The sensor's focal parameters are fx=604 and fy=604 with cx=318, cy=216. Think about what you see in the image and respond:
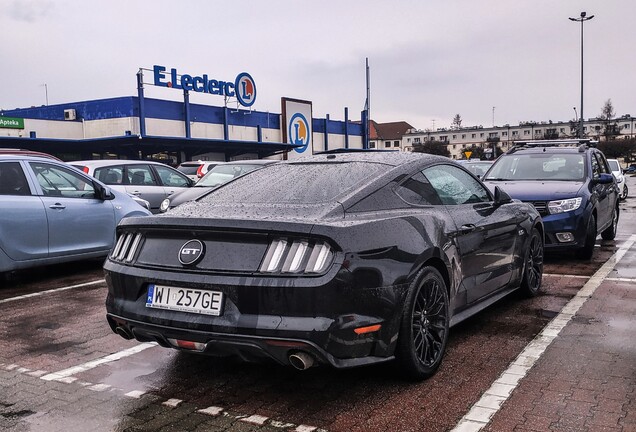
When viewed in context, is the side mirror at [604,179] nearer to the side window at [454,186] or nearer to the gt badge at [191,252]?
the side window at [454,186]

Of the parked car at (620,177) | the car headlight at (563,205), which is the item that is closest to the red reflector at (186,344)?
the car headlight at (563,205)

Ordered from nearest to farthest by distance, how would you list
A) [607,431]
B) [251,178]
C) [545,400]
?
1. [607,431]
2. [545,400]
3. [251,178]

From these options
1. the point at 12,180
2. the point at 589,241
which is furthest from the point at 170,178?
the point at 589,241

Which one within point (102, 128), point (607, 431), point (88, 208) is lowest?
point (607, 431)

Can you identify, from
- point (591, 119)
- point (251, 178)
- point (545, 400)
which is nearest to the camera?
point (545, 400)

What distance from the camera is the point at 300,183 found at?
423 centimetres

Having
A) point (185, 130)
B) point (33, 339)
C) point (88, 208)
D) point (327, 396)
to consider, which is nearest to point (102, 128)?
point (185, 130)

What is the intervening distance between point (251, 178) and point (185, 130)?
103 ft

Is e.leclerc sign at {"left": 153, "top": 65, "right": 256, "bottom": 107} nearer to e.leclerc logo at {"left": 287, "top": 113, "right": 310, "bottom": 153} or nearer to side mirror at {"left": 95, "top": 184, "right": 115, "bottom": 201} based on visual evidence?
e.leclerc logo at {"left": 287, "top": 113, "right": 310, "bottom": 153}

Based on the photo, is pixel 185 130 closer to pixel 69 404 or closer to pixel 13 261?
pixel 13 261

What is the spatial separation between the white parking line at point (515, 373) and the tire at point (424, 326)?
1.35ft

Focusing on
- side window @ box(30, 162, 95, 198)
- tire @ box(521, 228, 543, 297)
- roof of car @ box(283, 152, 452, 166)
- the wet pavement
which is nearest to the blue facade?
side window @ box(30, 162, 95, 198)

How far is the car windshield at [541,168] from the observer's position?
8.82 metres

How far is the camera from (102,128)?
3139 centimetres
